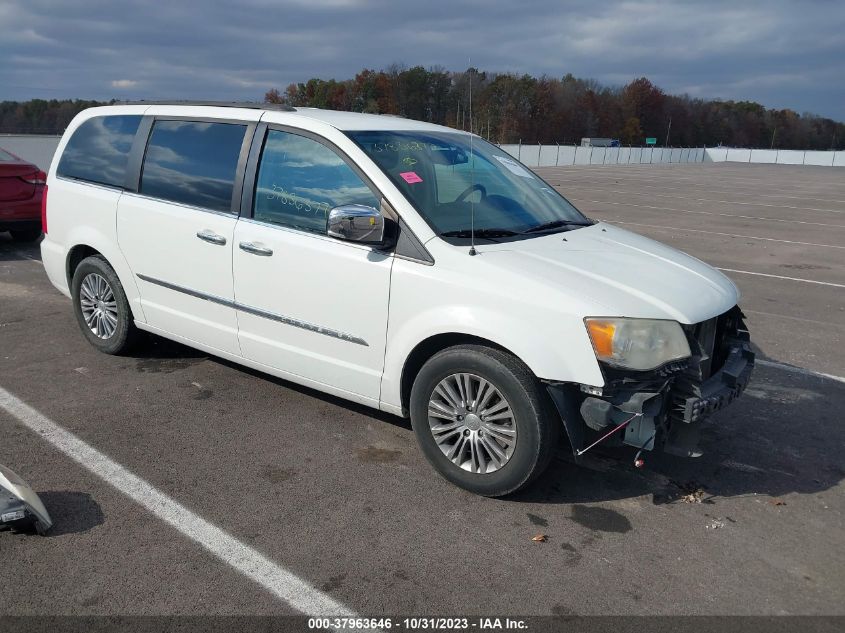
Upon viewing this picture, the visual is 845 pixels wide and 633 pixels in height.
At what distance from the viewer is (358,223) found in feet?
12.4

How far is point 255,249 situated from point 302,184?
0.48 meters

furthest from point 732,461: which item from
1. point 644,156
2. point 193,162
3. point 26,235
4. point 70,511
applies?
point 644,156

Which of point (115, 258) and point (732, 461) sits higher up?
point (115, 258)

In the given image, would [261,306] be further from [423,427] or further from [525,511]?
[525,511]

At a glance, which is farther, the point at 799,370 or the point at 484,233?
the point at 799,370

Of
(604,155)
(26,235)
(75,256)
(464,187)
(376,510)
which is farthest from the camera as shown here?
(604,155)

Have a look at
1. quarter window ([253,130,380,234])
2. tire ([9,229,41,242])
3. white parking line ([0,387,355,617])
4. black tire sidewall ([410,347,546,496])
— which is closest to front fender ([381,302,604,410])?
black tire sidewall ([410,347,546,496])

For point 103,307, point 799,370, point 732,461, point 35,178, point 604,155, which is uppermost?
point 604,155

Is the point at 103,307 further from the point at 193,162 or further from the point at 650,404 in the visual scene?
the point at 650,404

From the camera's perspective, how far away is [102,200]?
5.35 meters

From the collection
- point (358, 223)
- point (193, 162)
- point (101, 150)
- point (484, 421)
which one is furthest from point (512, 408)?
point (101, 150)

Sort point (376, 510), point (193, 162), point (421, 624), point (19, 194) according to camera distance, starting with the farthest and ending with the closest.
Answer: point (19, 194) → point (193, 162) → point (376, 510) → point (421, 624)

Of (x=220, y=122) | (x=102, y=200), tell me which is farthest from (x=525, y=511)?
(x=102, y=200)

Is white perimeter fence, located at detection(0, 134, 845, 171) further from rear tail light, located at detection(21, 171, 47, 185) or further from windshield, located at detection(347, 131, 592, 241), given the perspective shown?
windshield, located at detection(347, 131, 592, 241)
